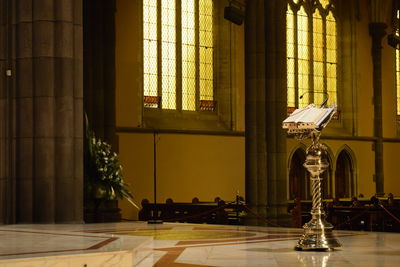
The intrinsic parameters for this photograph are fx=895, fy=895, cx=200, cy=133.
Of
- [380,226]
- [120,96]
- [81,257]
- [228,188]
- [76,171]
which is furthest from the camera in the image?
[228,188]

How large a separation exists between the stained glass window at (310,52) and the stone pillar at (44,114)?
17.8m

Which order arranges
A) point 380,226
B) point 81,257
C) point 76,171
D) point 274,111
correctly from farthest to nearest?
point 274,111 → point 380,226 → point 76,171 → point 81,257

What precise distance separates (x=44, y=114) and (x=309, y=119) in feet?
17.6

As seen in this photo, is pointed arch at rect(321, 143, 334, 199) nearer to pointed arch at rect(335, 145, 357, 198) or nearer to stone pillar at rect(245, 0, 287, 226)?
pointed arch at rect(335, 145, 357, 198)

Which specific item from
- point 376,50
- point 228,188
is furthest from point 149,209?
point 376,50

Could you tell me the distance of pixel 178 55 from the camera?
1129 inches

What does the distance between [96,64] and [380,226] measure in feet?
28.7

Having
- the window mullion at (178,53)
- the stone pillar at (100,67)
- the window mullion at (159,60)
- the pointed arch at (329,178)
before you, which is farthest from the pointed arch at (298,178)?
the stone pillar at (100,67)

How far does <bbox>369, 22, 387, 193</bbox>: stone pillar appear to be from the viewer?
3428cm

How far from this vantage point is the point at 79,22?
15.1m

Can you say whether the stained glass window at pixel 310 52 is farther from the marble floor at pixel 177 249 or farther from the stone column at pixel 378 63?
the marble floor at pixel 177 249

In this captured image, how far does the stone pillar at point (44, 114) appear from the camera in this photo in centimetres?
1469

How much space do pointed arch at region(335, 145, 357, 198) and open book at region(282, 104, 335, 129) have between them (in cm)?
2215

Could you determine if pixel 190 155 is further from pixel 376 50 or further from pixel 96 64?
pixel 376 50
